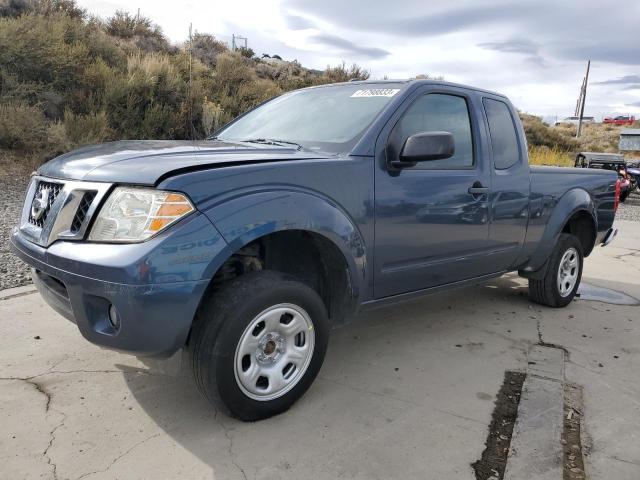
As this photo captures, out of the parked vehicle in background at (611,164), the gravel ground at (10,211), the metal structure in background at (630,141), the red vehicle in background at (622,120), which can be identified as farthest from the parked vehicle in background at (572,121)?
the gravel ground at (10,211)

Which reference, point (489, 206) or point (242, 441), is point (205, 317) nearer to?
point (242, 441)

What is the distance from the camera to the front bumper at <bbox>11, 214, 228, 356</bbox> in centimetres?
230

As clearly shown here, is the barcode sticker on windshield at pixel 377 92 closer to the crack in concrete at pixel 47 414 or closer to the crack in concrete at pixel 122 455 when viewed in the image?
the crack in concrete at pixel 122 455

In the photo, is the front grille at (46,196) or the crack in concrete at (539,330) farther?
the crack in concrete at (539,330)

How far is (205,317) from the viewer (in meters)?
2.57

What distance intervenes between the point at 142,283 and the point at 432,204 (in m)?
1.93

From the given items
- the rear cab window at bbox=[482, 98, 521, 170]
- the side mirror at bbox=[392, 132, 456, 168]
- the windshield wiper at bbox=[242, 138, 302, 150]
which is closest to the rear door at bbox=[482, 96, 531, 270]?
the rear cab window at bbox=[482, 98, 521, 170]

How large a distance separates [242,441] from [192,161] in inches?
53.7

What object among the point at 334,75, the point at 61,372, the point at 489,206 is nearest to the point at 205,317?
the point at 61,372

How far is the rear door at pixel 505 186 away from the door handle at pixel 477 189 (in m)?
0.11

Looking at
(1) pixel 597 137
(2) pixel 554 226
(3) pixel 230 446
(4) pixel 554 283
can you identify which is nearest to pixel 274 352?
(3) pixel 230 446

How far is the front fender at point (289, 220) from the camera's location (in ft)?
8.23

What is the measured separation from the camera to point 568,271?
5.09 m

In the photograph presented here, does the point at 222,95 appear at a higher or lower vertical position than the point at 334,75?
lower
